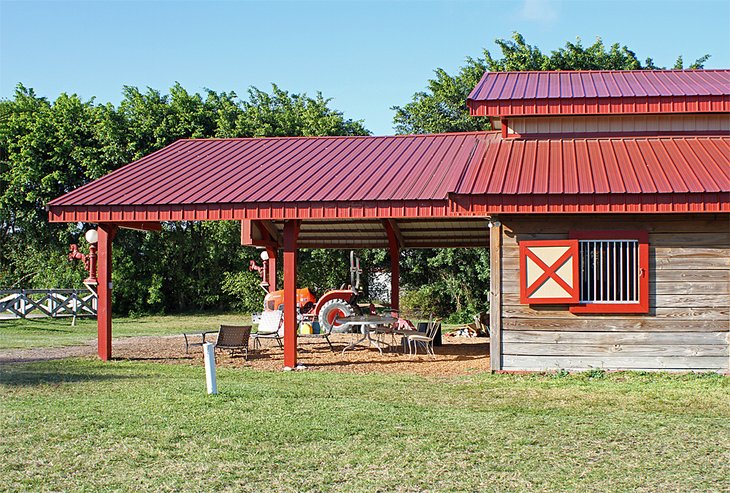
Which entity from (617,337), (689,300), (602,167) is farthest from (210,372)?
(689,300)

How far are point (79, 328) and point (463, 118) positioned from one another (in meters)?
15.6

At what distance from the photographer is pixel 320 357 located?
16000 millimetres

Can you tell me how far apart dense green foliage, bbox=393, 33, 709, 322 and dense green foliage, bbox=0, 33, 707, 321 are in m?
0.04

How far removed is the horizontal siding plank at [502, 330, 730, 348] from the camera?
12.5 meters

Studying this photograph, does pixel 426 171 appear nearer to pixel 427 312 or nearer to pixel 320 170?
pixel 320 170

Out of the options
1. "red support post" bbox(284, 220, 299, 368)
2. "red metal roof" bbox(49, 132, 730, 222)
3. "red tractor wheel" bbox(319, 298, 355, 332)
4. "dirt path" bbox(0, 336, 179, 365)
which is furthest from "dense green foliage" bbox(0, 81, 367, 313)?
"red support post" bbox(284, 220, 299, 368)

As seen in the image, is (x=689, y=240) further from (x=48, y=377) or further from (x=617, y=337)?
(x=48, y=377)

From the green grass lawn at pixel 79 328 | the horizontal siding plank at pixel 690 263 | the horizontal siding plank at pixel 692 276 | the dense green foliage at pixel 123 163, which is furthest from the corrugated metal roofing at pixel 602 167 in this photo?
the dense green foliage at pixel 123 163

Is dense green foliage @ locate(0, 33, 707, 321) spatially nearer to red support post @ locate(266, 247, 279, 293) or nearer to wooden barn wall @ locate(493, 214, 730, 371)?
red support post @ locate(266, 247, 279, 293)

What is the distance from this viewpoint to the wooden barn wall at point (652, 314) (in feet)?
41.1

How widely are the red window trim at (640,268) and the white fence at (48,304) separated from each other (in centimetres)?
1834

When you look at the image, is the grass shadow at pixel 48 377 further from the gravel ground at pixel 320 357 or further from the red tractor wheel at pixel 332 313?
the red tractor wheel at pixel 332 313

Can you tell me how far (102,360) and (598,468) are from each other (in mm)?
10372

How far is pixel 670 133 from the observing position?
14.4 meters
